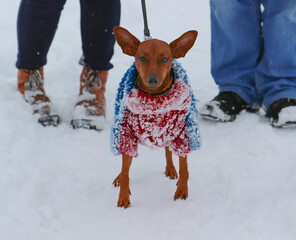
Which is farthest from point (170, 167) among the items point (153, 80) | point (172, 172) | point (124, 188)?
point (153, 80)

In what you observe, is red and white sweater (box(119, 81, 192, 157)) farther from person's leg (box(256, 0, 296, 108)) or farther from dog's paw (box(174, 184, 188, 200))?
person's leg (box(256, 0, 296, 108))

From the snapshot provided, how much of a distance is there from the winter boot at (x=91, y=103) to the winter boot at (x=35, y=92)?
0.14m

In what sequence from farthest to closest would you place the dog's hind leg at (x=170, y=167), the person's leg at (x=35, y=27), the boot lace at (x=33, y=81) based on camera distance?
the boot lace at (x=33, y=81) → the person's leg at (x=35, y=27) → the dog's hind leg at (x=170, y=167)

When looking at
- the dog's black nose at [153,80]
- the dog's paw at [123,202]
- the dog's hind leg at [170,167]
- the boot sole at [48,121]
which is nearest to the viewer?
the dog's black nose at [153,80]

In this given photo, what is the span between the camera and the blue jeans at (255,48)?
213 cm

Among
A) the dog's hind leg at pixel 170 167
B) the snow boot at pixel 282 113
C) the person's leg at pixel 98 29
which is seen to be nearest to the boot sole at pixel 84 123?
the person's leg at pixel 98 29

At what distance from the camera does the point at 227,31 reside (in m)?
2.29

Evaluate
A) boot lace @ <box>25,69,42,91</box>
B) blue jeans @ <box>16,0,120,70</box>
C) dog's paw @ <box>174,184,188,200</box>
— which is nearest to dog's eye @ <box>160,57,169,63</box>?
dog's paw @ <box>174,184,188,200</box>

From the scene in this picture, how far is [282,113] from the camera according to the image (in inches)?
80.4

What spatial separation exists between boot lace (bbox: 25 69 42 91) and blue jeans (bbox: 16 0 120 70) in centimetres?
4

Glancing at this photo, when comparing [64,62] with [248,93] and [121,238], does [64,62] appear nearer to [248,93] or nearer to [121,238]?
[248,93]

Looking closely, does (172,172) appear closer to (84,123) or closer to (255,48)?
(84,123)

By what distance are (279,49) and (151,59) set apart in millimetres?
1078

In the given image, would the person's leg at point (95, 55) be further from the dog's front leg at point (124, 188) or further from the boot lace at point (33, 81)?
the dog's front leg at point (124, 188)
